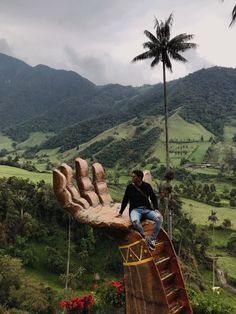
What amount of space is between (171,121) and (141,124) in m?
11.9

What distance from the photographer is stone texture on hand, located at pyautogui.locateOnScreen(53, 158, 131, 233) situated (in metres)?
7.48

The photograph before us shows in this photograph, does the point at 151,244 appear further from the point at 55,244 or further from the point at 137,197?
the point at 55,244

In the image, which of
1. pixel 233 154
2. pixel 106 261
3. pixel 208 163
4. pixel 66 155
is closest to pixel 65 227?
pixel 106 261

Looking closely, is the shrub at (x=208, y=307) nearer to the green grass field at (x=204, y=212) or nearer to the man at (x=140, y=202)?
the man at (x=140, y=202)

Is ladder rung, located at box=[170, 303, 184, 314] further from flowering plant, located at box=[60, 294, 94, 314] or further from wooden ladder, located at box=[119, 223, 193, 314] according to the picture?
flowering plant, located at box=[60, 294, 94, 314]

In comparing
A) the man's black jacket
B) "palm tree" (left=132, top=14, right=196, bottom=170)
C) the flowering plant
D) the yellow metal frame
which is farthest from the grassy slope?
the yellow metal frame

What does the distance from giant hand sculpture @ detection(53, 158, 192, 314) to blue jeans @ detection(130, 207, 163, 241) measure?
0.39 feet

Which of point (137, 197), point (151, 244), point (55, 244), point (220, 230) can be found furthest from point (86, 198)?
point (220, 230)

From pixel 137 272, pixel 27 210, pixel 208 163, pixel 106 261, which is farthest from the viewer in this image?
pixel 208 163

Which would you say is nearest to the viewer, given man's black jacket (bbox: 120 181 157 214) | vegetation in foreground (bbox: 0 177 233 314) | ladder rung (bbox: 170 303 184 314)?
ladder rung (bbox: 170 303 184 314)

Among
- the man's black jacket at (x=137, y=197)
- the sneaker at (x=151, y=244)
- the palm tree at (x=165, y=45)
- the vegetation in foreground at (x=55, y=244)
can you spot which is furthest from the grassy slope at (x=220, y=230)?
the sneaker at (x=151, y=244)

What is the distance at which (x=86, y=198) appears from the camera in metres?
8.27

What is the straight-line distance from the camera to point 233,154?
390 feet

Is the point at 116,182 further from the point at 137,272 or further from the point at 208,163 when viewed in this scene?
the point at 137,272
